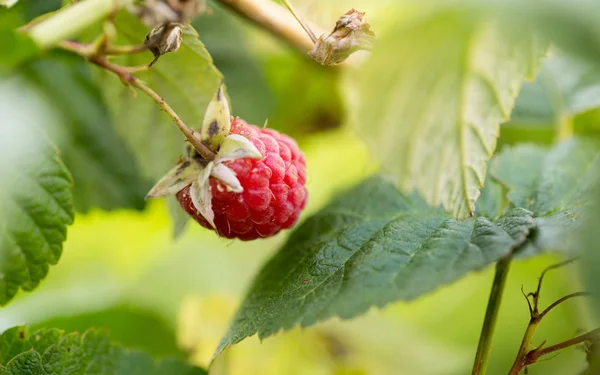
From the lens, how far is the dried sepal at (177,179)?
0.82 meters

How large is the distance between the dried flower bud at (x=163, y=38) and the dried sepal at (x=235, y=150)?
0.44 ft

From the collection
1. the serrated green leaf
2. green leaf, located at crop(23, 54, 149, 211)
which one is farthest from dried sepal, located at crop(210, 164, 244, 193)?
the serrated green leaf

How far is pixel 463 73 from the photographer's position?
723mm

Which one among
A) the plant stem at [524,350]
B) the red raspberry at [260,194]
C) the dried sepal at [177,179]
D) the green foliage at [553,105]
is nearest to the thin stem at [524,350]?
the plant stem at [524,350]

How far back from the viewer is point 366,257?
2.65 feet

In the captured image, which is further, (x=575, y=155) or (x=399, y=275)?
(x=575, y=155)

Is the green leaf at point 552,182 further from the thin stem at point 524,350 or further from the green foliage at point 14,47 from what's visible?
the green foliage at point 14,47

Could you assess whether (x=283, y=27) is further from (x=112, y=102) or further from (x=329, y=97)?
(x=329, y=97)

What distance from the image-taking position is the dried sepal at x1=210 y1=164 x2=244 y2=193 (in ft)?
2.60

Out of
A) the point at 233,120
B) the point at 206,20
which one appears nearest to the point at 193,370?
the point at 233,120

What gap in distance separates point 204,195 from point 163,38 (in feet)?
0.65

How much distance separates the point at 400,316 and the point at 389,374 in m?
0.29

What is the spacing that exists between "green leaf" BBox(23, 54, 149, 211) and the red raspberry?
0.59m

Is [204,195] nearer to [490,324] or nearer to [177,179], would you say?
[177,179]
